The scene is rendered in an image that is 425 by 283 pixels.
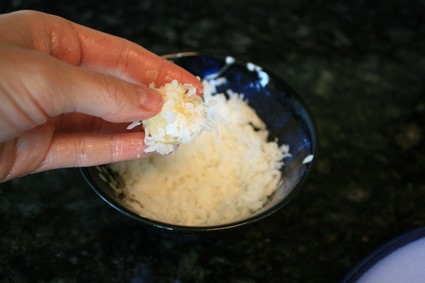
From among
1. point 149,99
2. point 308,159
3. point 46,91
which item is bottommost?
point 308,159

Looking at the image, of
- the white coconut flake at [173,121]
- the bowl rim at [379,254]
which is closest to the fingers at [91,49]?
the white coconut flake at [173,121]

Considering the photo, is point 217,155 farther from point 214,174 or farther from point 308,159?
point 308,159

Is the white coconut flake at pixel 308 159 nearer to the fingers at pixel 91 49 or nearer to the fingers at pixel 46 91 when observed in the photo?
the fingers at pixel 91 49

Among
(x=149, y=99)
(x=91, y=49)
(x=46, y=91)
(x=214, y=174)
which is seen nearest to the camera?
(x=46, y=91)

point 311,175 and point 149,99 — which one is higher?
point 149,99

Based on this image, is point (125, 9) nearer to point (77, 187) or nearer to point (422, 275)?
point (77, 187)

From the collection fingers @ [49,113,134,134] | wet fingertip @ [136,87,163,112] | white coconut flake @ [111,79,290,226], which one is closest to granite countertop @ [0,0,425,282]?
white coconut flake @ [111,79,290,226]

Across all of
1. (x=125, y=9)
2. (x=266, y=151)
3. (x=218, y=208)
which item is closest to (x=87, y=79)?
(x=218, y=208)

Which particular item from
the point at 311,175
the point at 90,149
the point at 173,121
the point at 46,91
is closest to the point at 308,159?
the point at 311,175

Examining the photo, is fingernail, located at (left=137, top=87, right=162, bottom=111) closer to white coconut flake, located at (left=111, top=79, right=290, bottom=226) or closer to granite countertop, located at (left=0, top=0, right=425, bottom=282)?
white coconut flake, located at (left=111, top=79, right=290, bottom=226)
